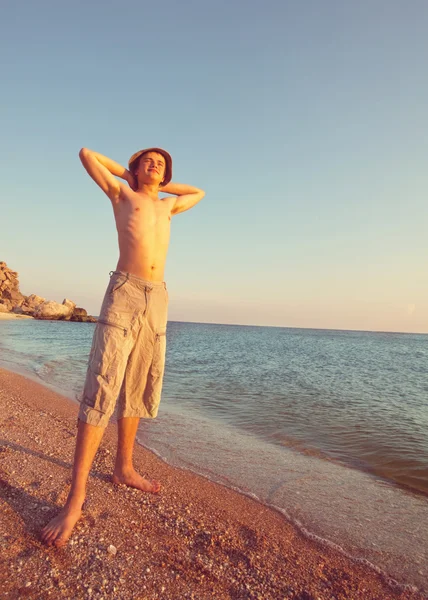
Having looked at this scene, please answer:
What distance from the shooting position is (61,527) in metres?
2.78

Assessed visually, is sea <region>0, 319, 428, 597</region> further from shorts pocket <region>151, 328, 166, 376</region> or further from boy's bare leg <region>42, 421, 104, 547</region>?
boy's bare leg <region>42, 421, 104, 547</region>

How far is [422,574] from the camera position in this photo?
3.10 meters

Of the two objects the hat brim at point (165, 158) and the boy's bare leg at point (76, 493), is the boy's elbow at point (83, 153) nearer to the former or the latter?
the hat brim at point (165, 158)

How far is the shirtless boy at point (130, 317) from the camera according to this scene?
3.20 m

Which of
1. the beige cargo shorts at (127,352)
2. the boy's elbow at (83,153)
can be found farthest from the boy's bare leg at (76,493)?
the boy's elbow at (83,153)

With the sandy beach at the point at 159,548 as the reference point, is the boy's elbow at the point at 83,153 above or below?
above

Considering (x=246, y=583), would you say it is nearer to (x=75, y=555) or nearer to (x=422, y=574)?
(x=75, y=555)

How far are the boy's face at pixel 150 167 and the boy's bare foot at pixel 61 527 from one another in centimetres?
299

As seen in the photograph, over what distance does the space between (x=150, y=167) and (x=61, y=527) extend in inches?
125

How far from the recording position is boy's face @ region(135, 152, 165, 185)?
12.3ft

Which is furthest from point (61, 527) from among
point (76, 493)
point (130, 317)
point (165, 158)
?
point (165, 158)

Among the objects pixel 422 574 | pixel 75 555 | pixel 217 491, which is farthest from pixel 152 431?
pixel 422 574

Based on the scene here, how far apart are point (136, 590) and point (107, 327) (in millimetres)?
1893

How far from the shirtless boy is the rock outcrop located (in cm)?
7737
